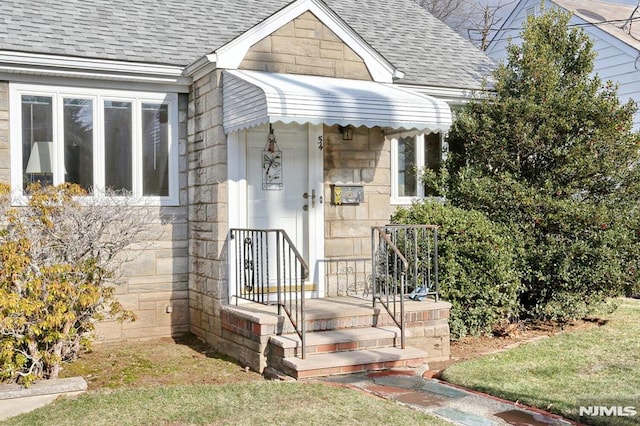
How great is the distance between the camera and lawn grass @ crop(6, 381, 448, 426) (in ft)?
17.3

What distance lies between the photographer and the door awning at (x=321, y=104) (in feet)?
24.3

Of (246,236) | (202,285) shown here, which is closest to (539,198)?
(246,236)

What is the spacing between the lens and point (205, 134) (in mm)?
8602

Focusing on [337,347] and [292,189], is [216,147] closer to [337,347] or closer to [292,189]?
[292,189]

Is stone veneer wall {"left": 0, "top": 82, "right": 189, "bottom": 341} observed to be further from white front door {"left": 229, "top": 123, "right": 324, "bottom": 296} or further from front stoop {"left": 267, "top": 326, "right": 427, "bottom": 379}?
front stoop {"left": 267, "top": 326, "right": 427, "bottom": 379}

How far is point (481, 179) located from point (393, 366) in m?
3.41

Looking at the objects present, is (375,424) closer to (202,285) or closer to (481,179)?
(202,285)

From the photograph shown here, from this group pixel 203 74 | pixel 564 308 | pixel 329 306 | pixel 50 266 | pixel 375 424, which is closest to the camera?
pixel 375 424

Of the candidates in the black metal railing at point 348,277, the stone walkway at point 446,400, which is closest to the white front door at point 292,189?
the black metal railing at point 348,277

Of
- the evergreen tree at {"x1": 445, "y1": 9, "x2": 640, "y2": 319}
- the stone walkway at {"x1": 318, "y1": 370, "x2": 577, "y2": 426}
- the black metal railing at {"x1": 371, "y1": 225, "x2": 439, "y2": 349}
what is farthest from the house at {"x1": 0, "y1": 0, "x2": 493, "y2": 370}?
the stone walkway at {"x1": 318, "y1": 370, "x2": 577, "y2": 426}

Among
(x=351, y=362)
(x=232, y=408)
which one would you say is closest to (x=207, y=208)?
(x=351, y=362)

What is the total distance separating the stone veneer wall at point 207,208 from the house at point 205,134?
2 centimetres

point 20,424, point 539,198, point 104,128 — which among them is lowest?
point 20,424

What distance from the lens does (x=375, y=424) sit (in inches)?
203
